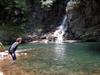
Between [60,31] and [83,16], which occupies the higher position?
[83,16]

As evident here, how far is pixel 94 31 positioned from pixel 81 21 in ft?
12.3

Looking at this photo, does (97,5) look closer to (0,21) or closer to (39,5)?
(39,5)

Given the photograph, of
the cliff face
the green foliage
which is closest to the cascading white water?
the cliff face

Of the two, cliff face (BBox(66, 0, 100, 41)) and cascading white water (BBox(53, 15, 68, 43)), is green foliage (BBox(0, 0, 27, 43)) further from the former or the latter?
cliff face (BBox(66, 0, 100, 41))

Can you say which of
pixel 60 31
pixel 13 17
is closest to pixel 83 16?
pixel 60 31

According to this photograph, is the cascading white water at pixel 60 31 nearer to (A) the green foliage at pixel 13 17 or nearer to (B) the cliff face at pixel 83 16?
(B) the cliff face at pixel 83 16

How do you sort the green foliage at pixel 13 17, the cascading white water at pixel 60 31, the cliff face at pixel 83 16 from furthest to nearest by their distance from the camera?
the green foliage at pixel 13 17 → the cascading white water at pixel 60 31 → the cliff face at pixel 83 16

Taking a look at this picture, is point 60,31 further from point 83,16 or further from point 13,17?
point 13,17

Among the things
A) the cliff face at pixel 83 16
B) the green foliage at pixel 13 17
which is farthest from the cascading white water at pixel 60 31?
the green foliage at pixel 13 17

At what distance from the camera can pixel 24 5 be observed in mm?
50625

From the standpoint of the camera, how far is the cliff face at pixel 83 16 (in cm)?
4288

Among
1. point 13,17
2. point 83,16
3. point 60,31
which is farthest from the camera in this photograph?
point 13,17

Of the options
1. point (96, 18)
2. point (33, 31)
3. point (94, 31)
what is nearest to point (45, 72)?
point (94, 31)

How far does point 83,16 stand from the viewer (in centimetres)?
4391
